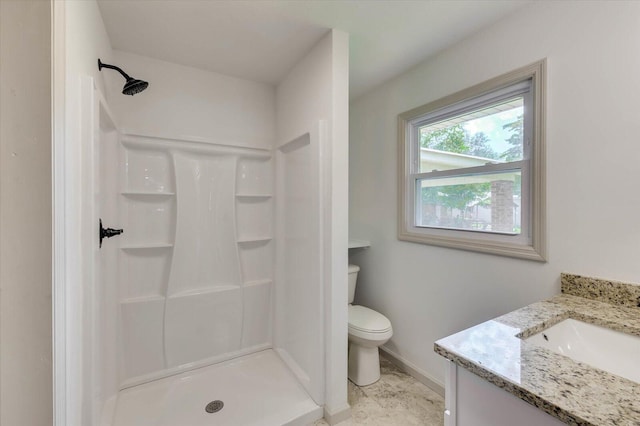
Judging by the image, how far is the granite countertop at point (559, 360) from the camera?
1.88ft

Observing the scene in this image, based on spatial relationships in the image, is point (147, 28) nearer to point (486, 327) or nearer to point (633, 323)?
point (486, 327)

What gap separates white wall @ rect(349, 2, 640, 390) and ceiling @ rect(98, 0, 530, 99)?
206mm

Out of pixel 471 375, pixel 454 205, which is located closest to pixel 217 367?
pixel 471 375

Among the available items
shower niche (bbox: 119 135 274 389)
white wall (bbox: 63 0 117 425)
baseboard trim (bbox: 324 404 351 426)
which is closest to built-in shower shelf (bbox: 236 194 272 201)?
shower niche (bbox: 119 135 274 389)

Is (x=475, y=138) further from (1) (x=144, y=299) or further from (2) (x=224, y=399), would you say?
(1) (x=144, y=299)

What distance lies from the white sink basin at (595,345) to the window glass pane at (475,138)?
91 centimetres

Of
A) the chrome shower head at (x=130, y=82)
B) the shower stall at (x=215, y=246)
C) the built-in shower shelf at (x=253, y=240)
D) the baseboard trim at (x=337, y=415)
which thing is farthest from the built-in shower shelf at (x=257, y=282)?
the chrome shower head at (x=130, y=82)

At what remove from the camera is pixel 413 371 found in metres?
1.98

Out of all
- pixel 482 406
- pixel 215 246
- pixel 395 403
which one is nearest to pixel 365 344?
pixel 395 403

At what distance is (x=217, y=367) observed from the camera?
6.80 ft

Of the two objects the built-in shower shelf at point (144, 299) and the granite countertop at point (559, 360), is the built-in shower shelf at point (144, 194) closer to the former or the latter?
the built-in shower shelf at point (144, 299)

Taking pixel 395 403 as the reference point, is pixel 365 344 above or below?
above

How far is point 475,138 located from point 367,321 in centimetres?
148

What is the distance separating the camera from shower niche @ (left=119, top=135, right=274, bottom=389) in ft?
6.21
